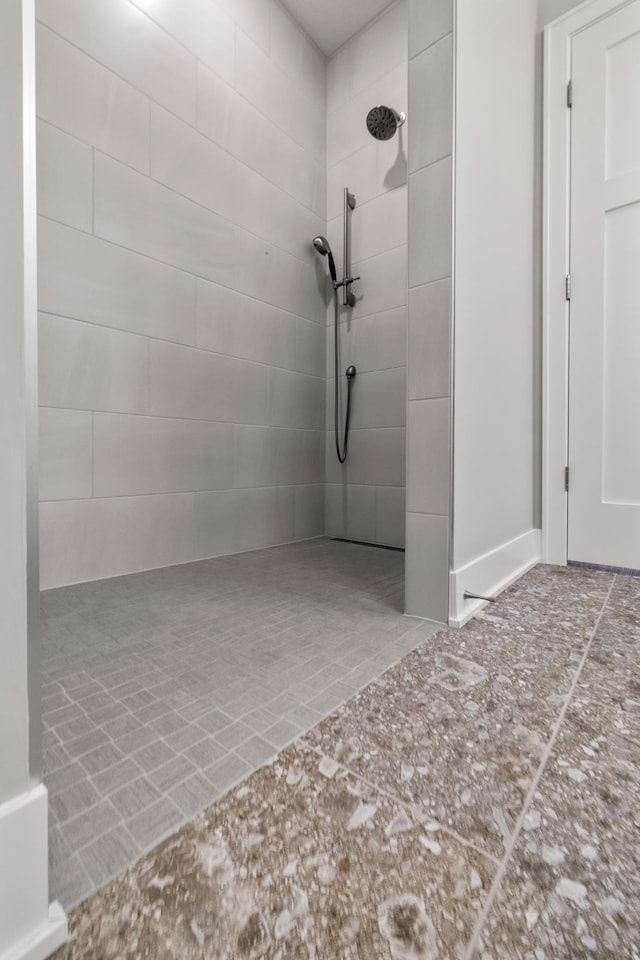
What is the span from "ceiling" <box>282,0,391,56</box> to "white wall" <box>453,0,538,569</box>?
0.90 metres

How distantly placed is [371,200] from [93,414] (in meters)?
1.68

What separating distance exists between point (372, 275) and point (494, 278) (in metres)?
0.93

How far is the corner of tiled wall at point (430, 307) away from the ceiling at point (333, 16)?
140 cm

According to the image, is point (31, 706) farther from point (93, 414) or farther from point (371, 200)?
point (371, 200)

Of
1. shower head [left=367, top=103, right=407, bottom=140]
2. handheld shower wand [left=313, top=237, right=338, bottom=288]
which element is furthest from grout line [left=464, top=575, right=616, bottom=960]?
shower head [left=367, top=103, right=407, bottom=140]

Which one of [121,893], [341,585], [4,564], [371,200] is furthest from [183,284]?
[121,893]

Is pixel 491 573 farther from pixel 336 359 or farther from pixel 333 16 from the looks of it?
pixel 333 16

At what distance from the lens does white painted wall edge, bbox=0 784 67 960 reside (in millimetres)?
347

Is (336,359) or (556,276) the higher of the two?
(556,276)

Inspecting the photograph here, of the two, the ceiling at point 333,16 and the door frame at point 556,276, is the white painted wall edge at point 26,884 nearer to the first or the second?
the door frame at point 556,276

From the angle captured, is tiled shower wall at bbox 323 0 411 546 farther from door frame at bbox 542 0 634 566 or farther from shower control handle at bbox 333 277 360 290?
door frame at bbox 542 0 634 566

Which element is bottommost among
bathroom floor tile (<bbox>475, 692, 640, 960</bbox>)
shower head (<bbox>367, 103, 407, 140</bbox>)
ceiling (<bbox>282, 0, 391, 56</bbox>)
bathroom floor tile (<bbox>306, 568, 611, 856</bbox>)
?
bathroom floor tile (<bbox>475, 692, 640, 960</bbox>)

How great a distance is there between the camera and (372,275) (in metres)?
2.15

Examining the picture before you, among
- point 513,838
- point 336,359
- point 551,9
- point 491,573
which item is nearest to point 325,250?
point 336,359
